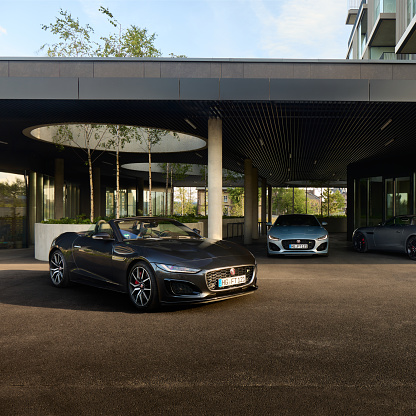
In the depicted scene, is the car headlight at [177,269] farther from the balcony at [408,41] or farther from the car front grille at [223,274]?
the balcony at [408,41]

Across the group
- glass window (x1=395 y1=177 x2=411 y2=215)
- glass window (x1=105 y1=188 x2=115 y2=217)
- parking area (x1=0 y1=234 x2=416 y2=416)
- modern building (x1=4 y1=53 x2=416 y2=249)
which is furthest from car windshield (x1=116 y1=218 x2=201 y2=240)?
glass window (x1=105 y1=188 x2=115 y2=217)

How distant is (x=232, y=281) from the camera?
5.84 meters

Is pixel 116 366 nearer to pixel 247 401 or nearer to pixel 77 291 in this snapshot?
pixel 247 401

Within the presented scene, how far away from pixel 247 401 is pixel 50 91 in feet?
28.7

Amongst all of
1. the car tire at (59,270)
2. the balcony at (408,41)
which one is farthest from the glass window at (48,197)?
the balcony at (408,41)

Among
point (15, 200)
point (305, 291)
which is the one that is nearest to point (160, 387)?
point (305, 291)

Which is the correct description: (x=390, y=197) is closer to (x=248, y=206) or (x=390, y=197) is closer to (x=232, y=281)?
(x=248, y=206)

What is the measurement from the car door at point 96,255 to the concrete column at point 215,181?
5165mm

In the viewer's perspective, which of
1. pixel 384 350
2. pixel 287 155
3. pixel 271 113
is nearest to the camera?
pixel 384 350

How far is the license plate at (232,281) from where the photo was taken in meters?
5.69

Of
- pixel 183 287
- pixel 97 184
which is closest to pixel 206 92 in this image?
pixel 183 287

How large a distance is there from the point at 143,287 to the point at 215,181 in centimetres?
678

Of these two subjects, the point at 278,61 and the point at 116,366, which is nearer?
the point at 116,366

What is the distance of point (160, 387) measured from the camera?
3209 mm
